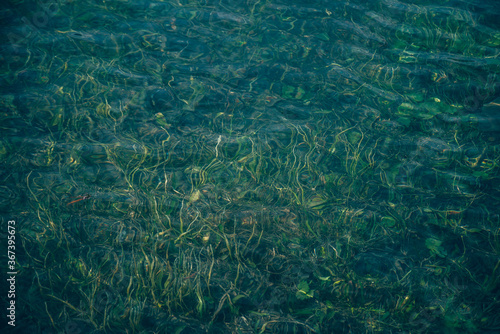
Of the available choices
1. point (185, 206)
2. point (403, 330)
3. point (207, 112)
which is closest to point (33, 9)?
point (207, 112)

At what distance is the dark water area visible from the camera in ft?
8.41

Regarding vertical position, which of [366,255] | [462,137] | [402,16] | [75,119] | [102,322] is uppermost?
[402,16]

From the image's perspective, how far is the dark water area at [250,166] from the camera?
2.56 metres

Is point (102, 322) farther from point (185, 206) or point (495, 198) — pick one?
point (495, 198)

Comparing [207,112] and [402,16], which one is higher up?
[402,16]

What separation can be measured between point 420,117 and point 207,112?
6.22 ft

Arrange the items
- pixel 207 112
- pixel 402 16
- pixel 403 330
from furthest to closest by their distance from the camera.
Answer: pixel 402 16, pixel 207 112, pixel 403 330

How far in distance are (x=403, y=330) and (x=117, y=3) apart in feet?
12.4

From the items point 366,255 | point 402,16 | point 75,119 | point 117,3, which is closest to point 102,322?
point 75,119

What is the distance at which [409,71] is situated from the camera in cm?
327

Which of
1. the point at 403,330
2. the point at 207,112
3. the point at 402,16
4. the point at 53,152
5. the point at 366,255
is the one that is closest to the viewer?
the point at 403,330

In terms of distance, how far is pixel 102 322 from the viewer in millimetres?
2500

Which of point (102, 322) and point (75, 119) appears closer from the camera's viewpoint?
point (102, 322)

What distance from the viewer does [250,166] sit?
2.96 m
